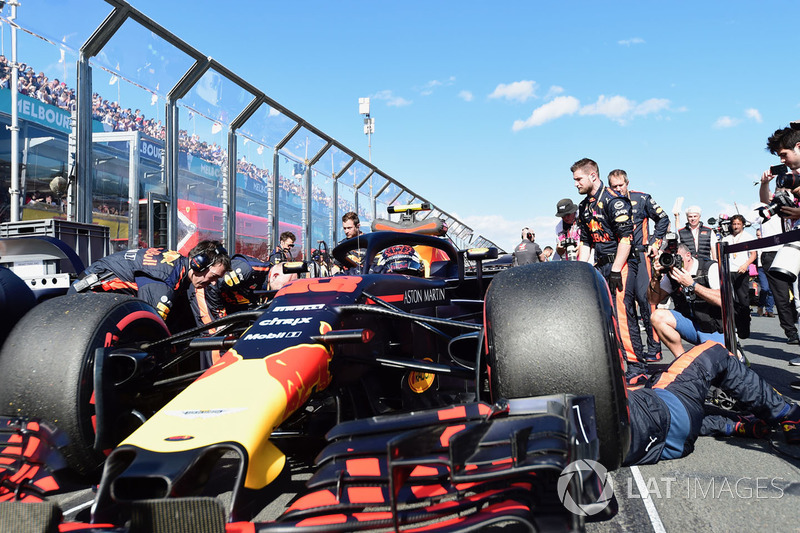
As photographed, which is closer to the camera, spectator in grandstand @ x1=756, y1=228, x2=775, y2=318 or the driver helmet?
the driver helmet

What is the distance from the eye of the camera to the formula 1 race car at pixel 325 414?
1.51 metres

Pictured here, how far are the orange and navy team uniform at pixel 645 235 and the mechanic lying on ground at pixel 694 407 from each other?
2.28 meters

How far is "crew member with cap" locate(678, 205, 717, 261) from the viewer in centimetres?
848

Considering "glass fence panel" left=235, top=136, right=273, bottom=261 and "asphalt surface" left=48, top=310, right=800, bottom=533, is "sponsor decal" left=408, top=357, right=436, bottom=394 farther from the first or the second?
"glass fence panel" left=235, top=136, right=273, bottom=261

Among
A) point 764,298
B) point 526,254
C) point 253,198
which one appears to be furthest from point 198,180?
point 764,298

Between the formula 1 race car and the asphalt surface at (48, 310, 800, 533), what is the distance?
121 millimetres

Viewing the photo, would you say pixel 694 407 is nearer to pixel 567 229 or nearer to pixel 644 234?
pixel 644 234

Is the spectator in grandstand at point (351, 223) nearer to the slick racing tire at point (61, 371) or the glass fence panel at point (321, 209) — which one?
the glass fence panel at point (321, 209)

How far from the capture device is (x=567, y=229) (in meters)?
8.42

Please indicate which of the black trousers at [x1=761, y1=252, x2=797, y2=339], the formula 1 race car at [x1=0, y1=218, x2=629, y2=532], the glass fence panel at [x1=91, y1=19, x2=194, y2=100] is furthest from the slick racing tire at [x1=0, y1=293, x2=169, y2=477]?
the black trousers at [x1=761, y1=252, x2=797, y2=339]

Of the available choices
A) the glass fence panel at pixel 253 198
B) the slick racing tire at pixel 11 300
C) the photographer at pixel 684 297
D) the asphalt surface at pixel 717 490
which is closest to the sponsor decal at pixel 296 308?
the asphalt surface at pixel 717 490

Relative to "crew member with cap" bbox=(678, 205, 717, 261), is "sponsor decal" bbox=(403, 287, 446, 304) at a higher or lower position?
lower

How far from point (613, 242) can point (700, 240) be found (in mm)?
4020

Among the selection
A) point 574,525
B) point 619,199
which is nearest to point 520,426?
point 574,525
